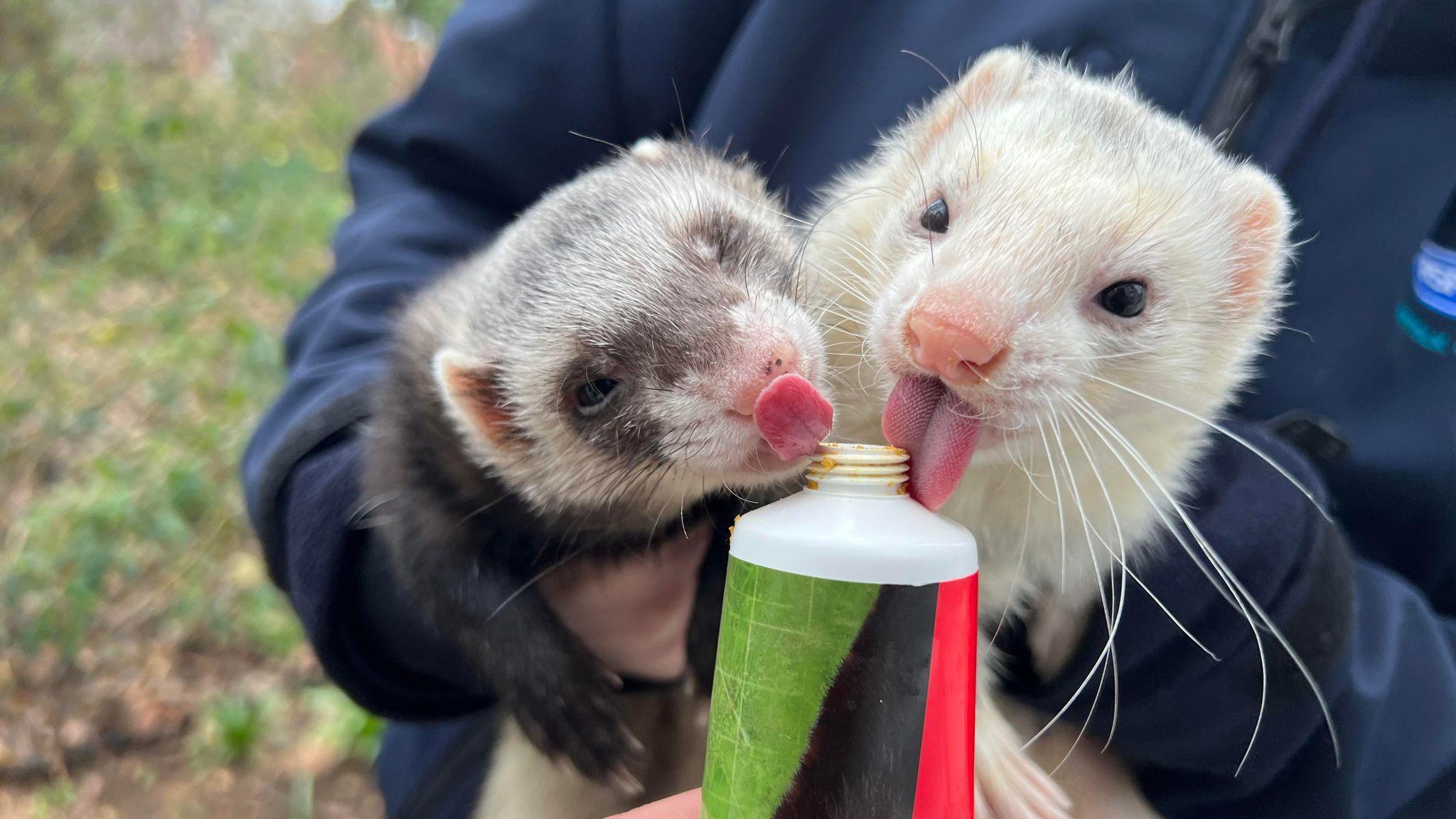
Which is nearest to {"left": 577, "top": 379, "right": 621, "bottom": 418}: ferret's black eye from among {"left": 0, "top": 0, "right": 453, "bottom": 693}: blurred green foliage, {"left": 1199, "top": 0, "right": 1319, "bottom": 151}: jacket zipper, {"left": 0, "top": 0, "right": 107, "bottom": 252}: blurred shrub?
{"left": 1199, "top": 0, "right": 1319, "bottom": 151}: jacket zipper

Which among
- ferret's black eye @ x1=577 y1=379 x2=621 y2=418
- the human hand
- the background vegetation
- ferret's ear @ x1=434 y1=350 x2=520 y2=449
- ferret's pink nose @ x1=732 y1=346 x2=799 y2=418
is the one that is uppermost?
ferret's pink nose @ x1=732 y1=346 x2=799 y2=418

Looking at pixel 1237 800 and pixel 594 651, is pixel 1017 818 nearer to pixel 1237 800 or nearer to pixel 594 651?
pixel 1237 800

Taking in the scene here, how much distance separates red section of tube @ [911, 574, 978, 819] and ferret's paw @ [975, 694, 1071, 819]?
23cm

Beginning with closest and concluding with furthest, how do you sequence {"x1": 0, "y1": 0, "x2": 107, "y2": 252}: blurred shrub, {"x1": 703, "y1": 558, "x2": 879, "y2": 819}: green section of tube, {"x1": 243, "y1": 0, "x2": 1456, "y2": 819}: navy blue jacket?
{"x1": 703, "y1": 558, "x2": 879, "y2": 819}: green section of tube → {"x1": 243, "y1": 0, "x2": 1456, "y2": 819}: navy blue jacket → {"x1": 0, "y1": 0, "x2": 107, "y2": 252}: blurred shrub

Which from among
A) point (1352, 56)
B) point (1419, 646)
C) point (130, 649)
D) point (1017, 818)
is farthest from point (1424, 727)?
point (130, 649)

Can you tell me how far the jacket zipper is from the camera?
919 mm


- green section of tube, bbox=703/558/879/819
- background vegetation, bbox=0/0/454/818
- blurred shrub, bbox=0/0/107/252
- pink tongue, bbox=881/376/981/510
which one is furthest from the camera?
blurred shrub, bbox=0/0/107/252

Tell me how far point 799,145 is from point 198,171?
4187 millimetres

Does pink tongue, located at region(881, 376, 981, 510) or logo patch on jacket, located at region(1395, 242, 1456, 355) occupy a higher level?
logo patch on jacket, located at region(1395, 242, 1456, 355)

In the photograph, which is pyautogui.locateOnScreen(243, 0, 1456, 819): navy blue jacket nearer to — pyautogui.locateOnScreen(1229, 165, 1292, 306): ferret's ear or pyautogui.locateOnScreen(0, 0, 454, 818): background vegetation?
pyautogui.locateOnScreen(1229, 165, 1292, 306): ferret's ear

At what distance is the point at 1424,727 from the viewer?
0.91m

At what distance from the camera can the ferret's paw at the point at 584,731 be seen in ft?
3.13

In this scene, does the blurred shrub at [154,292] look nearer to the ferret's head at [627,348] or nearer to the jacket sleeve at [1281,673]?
the ferret's head at [627,348]

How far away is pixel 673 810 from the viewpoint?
0.71 metres
